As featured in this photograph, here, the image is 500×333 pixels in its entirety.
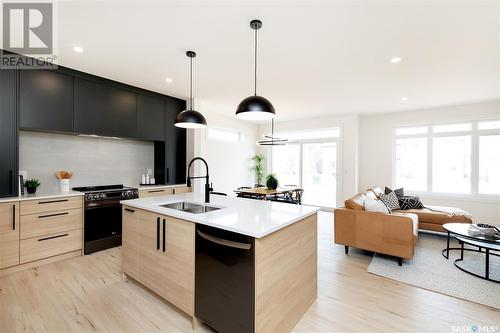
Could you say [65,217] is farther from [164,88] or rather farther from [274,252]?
[274,252]

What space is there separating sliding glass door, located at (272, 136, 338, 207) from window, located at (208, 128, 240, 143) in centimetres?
147

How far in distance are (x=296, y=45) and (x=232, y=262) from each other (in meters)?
2.48

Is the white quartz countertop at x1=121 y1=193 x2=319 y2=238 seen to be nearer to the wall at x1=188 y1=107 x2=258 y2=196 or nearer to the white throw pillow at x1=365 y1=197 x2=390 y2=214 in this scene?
the white throw pillow at x1=365 y1=197 x2=390 y2=214

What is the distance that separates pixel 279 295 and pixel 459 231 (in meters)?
2.80

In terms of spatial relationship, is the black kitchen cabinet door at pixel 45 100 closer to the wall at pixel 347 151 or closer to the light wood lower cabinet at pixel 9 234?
the light wood lower cabinet at pixel 9 234

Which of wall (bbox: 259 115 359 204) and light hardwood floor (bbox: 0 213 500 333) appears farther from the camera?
wall (bbox: 259 115 359 204)

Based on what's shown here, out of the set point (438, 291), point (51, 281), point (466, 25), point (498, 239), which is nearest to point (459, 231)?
point (498, 239)

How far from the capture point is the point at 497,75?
358 centimetres

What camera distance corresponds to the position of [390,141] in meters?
6.19

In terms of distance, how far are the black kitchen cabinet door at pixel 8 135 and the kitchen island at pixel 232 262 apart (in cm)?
190

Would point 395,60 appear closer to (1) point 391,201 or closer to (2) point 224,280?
(1) point 391,201

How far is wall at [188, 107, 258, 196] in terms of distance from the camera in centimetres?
511

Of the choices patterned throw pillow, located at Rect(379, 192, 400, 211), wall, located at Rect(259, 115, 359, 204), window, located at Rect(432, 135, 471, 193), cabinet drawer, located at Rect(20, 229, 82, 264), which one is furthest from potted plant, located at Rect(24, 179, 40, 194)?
window, located at Rect(432, 135, 471, 193)

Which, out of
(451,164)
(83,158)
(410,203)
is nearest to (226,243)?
Result: (83,158)
